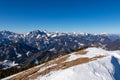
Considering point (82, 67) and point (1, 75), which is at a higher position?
point (82, 67)

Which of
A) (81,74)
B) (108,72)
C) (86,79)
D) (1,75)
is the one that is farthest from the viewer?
(1,75)

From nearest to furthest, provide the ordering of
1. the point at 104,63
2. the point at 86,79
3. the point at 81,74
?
1. the point at 86,79
2. the point at 81,74
3. the point at 104,63

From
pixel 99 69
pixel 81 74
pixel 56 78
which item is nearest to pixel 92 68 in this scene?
pixel 99 69

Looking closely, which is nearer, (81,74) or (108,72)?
(81,74)

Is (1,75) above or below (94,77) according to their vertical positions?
below

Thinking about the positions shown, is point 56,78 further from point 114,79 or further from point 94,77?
point 114,79

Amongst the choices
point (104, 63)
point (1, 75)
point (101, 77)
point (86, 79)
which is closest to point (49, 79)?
point (86, 79)

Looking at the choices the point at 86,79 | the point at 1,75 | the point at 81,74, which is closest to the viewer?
the point at 86,79

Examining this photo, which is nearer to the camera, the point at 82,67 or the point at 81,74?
the point at 81,74

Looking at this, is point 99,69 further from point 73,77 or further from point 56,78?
point 56,78

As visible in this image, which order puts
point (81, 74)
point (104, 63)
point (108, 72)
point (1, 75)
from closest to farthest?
1. point (81, 74)
2. point (108, 72)
3. point (104, 63)
4. point (1, 75)
